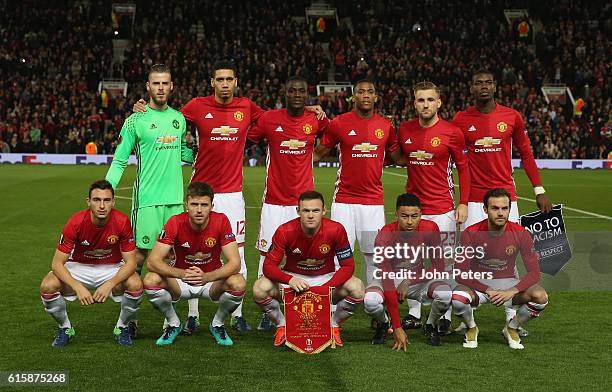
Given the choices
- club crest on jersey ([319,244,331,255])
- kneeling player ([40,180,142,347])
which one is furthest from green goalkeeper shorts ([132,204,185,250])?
club crest on jersey ([319,244,331,255])

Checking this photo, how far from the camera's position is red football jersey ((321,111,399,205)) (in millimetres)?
7668

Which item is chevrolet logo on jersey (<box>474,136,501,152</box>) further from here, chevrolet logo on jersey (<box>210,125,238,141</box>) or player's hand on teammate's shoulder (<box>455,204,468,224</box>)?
chevrolet logo on jersey (<box>210,125,238,141</box>)

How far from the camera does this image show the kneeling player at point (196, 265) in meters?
6.73

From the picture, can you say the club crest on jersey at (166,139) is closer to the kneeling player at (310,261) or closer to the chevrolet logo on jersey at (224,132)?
the chevrolet logo on jersey at (224,132)

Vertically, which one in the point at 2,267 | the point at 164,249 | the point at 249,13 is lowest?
the point at 2,267

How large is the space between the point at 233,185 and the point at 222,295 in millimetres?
1294

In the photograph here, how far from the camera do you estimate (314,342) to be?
660 centimetres

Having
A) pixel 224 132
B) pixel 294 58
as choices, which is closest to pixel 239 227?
pixel 224 132

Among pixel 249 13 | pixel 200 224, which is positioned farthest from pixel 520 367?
pixel 249 13

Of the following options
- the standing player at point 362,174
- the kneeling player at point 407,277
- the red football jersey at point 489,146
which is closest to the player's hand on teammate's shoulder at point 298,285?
the kneeling player at point 407,277

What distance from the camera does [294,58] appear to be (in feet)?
125

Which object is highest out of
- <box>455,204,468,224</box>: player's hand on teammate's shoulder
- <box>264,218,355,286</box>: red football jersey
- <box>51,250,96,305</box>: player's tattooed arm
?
<box>455,204,468,224</box>: player's hand on teammate's shoulder

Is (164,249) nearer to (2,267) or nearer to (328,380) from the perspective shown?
(328,380)

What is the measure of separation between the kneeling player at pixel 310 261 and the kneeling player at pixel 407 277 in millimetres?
188
